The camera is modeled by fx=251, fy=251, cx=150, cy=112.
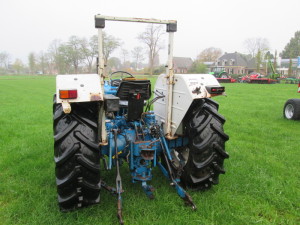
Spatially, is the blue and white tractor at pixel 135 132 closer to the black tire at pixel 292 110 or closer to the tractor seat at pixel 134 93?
the tractor seat at pixel 134 93

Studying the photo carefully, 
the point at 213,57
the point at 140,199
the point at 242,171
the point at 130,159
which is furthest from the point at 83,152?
the point at 213,57

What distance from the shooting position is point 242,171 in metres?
3.89

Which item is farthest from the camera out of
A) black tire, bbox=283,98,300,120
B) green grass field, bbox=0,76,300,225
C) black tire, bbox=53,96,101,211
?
black tire, bbox=283,98,300,120

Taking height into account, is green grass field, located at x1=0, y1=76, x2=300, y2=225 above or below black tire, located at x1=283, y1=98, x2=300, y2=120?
below

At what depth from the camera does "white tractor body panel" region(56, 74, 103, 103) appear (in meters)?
2.41

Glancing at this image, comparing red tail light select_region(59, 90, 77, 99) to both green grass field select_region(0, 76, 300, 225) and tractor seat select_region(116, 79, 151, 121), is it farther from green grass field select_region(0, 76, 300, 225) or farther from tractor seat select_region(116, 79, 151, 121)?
green grass field select_region(0, 76, 300, 225)

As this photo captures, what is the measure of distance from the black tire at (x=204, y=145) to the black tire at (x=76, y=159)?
112cm

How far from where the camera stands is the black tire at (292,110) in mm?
7406

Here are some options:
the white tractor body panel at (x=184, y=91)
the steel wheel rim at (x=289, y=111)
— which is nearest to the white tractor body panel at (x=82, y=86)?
the white tractor body panel at (x=184, y=91)

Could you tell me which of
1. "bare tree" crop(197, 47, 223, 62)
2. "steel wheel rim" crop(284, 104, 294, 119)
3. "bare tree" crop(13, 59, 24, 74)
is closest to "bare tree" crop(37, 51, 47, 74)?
"bare tree" crop(13, 59, 24, 74)

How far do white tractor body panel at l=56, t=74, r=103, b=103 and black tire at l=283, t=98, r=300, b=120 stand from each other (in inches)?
269

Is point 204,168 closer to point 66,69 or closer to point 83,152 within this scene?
point 83,152

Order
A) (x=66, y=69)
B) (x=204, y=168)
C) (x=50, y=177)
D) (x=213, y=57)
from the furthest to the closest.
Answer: (x=213, y=57)
(x=66, y=69)
(x=50, y=177)
(x=204, y=168)

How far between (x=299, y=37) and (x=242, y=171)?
75.0 meters
